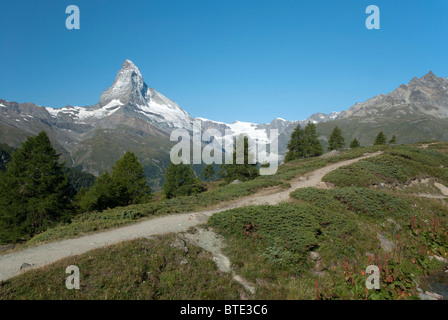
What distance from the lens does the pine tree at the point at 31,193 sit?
87.2 ft

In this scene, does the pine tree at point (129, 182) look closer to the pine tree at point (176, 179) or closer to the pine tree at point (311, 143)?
the pine tree at point (176, 179)

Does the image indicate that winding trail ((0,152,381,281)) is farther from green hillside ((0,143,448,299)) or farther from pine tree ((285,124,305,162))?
pine tree ((285,124,305,162))

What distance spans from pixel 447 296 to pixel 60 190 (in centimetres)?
3660

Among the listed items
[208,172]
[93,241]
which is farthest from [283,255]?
[208,172]

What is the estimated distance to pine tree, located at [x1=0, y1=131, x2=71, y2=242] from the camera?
26.6 metres

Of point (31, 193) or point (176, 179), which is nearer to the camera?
point (31, 193)

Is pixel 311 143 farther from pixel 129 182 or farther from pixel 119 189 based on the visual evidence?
pixel 119 189

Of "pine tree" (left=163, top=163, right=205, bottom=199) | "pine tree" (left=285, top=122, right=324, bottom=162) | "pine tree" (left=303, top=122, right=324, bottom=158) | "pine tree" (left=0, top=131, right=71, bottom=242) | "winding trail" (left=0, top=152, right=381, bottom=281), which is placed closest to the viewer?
"winding trail" (left=0, top=152, right=381, bottom=281)

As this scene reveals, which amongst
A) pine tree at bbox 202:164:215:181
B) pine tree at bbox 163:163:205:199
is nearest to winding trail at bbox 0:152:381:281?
pine tree at bbox 163:163:205:199

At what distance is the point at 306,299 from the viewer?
9.55 m

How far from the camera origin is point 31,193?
28.2 m

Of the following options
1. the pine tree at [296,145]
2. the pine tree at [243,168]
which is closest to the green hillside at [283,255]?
the pine tree at [243,168]
